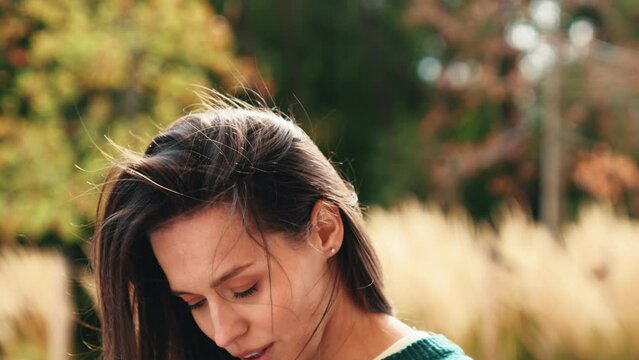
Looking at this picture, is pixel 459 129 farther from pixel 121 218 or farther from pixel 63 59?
pixel 121 218

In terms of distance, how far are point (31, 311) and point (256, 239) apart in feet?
13.9

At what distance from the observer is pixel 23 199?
7047mm

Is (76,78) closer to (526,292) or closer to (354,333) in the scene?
(526,292)

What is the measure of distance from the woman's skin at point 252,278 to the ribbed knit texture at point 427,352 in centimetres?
6

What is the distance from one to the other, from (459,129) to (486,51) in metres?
1.73

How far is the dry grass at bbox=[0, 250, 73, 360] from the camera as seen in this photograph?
5.45m

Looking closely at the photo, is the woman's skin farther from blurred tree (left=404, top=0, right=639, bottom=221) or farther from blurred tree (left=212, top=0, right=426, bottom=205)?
blurred tree (left=212, top=0, right=426, bottom=205)

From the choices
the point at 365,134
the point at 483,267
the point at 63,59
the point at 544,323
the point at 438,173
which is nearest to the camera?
the point at 544,323

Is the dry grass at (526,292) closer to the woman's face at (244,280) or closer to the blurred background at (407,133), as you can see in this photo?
the blurred background at (407,133)

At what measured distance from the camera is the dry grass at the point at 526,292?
14.8ft

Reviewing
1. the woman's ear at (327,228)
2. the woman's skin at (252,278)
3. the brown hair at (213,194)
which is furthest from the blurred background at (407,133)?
the woman's ear at (327,228)

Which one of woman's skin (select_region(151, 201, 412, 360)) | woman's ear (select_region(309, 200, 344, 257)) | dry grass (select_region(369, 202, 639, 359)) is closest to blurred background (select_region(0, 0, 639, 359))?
dry grass (select_region(369, 202, 639, 359))

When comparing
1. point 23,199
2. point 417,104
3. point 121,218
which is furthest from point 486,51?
point 121,218

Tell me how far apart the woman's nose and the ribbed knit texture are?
26 centimetres
